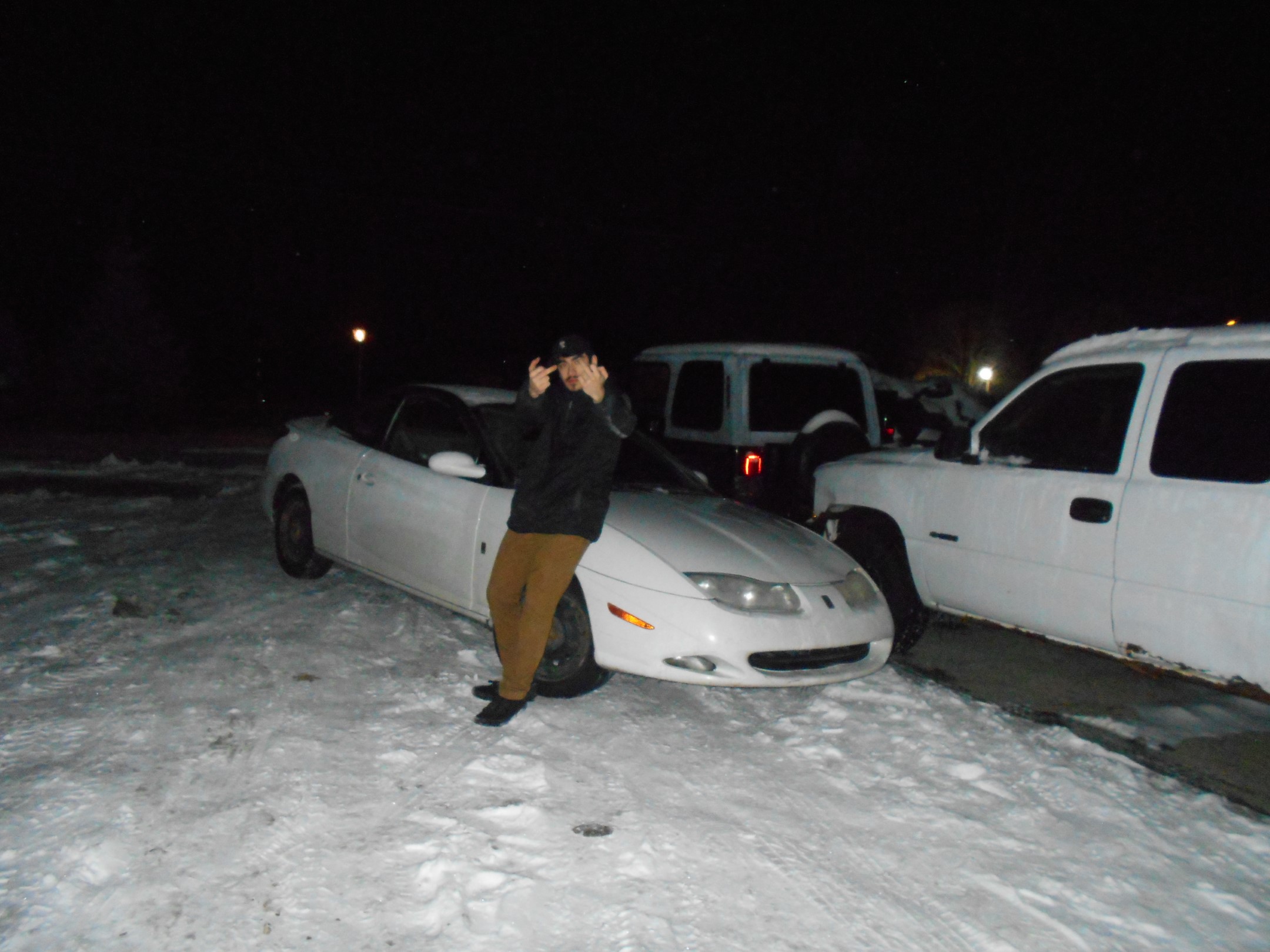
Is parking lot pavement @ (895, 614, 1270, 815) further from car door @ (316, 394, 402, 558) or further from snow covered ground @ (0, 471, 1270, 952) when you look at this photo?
car door @ (316, 394, 402, 558)

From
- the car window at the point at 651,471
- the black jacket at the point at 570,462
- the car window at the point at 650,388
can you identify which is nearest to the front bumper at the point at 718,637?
the black jacket at the point at 570,462

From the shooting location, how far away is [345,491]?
5.86 metres

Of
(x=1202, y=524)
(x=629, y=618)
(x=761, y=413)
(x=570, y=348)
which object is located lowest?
(x=629, y=618)

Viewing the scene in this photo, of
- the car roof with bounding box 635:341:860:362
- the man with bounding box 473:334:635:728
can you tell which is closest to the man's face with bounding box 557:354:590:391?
the man with bounding box 473:334:635:728

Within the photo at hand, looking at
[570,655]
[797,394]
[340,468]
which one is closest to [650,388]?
[797,394]

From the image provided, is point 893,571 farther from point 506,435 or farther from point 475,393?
point 475,393

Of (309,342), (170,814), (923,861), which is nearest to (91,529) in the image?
(170,814)

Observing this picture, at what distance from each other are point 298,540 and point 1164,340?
5.24 m

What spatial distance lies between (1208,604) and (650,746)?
91.2 inches

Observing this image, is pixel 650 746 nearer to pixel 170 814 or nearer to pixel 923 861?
pixel 923 861

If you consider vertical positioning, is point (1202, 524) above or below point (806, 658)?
above

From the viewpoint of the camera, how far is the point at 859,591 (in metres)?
4.67

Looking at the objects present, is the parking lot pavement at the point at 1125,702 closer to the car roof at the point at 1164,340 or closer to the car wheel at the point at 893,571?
the car wheel at the point at 893,571

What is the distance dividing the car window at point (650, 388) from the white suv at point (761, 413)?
0.01 m
